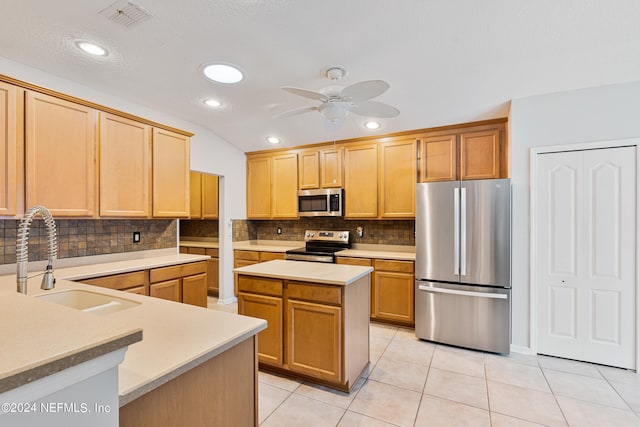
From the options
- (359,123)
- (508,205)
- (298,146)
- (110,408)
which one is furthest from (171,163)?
(508,205)

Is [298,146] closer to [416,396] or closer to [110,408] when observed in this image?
[416,396]

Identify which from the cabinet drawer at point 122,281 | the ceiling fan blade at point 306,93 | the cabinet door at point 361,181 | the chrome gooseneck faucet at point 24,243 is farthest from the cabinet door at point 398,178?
the chrome gooseneck faucet at point 24,243

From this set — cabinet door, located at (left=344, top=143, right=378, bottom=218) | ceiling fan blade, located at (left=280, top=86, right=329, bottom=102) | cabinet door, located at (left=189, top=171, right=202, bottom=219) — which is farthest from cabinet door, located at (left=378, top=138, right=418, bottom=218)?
cabinet door, located at (left=189, top=171, right=202, bottom=219)

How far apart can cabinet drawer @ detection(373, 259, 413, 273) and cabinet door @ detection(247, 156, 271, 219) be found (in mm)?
2016

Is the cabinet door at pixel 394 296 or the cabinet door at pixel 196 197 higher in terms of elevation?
the cabinet door at pixel 196 197

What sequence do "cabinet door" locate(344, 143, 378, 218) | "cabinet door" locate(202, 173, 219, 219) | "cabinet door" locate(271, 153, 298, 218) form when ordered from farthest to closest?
1. "cabinet door" locate(202, 173, 219, 219)
2. "cabinet door" locate(271, 153, 298, 218)
3. "cabinet door" locate(344, 143, 378, 218)

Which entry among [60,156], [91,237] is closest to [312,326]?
[91,237]

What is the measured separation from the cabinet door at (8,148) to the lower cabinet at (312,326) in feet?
5.77

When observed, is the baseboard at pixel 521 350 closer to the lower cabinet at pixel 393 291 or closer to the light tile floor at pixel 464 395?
the light tile floor at pixel 464 395

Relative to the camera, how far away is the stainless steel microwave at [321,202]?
14.0 ft

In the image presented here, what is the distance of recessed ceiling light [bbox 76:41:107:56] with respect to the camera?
88.1 inches

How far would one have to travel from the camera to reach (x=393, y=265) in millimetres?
3672

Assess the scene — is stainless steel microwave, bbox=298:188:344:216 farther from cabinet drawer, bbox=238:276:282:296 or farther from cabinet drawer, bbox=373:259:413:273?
cabinet drawer, bbox=238:276:282:296

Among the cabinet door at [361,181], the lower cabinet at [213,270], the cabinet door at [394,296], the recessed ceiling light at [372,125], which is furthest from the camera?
the lower cabinet at [213,270]
